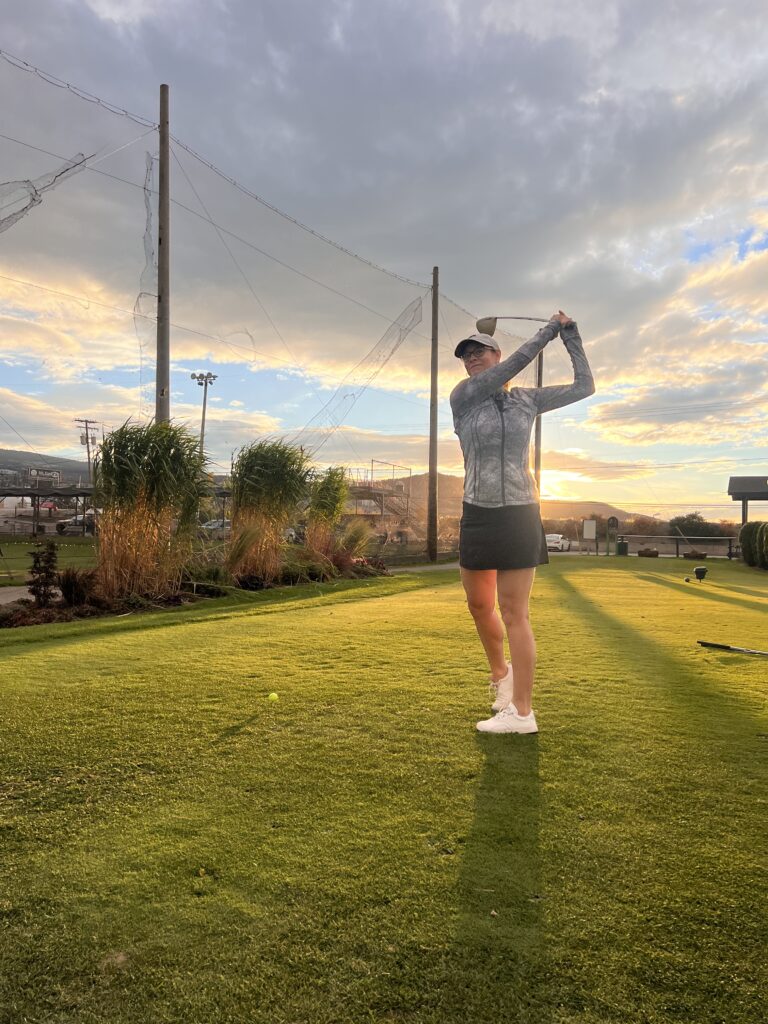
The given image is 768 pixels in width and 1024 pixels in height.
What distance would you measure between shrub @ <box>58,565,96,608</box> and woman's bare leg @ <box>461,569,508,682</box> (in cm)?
622

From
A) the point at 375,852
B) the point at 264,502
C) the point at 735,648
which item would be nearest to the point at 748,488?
the point at 264,502

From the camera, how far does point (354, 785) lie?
2.31m

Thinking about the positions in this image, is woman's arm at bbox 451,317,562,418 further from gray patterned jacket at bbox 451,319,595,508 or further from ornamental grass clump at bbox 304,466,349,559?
ornamental grass clump at bbox 304,466,349,559

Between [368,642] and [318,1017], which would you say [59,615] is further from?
[318,1017]

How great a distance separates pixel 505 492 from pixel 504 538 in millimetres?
234

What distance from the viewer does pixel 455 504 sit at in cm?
4609

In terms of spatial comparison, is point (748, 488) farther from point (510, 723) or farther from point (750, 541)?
point (510, 723)

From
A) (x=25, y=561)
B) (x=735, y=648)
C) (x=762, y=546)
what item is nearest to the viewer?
(x=735, y=648)

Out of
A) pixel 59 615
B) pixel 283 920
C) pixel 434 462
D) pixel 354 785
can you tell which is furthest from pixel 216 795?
pixel 434 462

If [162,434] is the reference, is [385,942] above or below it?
below

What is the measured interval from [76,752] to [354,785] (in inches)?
49.4

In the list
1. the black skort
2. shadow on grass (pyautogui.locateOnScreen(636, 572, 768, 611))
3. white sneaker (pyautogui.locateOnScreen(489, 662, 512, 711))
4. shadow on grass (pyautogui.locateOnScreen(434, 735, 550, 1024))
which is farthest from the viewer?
shadow on grass (pyautogui.locateOnScreen(636, 572, 768, 611))

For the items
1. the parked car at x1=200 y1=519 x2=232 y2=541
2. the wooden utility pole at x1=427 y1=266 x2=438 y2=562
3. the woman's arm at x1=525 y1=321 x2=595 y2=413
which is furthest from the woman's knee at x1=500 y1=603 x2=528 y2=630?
the wooden utility pole at x1=427 y1=266 x2=438 y2=562

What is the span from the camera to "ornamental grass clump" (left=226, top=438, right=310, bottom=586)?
11.1 m
